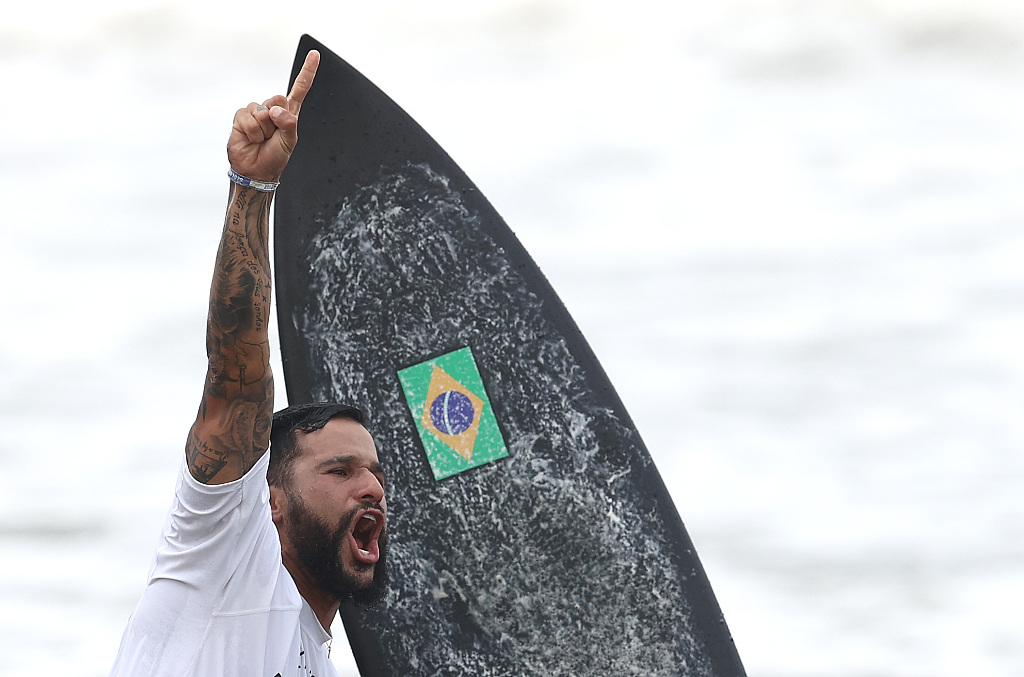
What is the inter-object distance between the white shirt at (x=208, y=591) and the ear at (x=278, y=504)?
384 mm

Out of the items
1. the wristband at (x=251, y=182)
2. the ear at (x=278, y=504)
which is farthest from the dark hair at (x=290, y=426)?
the wristband at (x=251, y=182)

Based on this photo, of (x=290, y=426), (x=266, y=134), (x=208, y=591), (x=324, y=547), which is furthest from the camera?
(x=290, y=426)

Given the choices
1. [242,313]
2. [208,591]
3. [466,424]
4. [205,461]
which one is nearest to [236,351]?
[242,313]

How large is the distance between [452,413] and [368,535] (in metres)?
1.20

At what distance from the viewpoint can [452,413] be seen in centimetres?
383

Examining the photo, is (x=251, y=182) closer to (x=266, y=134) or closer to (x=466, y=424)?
(x=266, y=134)

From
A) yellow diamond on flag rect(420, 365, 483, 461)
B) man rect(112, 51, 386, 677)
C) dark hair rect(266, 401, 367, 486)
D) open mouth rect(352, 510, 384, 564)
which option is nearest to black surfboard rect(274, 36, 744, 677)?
yellow diamond on flag rect(420, 365, 483, 461)

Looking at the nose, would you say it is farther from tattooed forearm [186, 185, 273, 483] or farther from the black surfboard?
the black surfboard

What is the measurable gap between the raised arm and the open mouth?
558 millimetres

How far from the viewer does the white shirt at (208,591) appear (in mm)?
2092

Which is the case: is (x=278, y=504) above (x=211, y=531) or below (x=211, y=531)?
above

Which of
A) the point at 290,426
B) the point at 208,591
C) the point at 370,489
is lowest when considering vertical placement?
the point at 208,591

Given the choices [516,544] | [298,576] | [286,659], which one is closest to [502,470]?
[516,544]

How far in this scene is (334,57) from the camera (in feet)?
12.9
